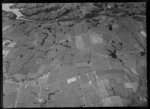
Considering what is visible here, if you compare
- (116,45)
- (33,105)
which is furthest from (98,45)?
(33,105)

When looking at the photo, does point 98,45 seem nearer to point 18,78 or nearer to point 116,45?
point 116,45

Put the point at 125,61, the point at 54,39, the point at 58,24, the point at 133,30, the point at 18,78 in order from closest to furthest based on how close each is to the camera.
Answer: the point at 18,78, the point at 125,61, the point at 54,39, the point at 133,30, the point at 58,24

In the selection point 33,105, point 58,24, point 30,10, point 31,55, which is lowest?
point 33,105

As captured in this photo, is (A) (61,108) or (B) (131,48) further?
(B) (131,48)

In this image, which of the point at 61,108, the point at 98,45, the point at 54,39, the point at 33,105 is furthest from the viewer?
the point at 54,39

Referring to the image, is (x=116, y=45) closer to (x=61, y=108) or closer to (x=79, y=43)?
(x=79, y=43)

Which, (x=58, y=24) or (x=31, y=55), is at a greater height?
(x=58, y=24)

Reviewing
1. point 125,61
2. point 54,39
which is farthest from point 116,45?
point 54,39
